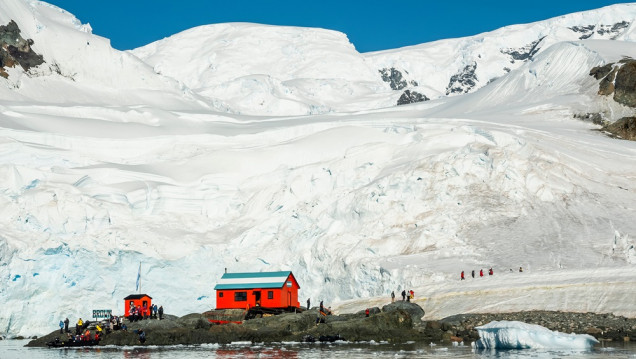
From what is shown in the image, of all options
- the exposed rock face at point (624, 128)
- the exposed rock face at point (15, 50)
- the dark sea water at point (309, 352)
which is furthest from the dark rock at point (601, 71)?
the exposed rock face at point (15, 50)

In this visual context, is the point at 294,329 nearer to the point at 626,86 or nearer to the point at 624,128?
the point at 624,128

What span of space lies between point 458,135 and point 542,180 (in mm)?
11839

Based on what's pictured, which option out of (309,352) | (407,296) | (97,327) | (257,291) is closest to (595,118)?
(407,296)

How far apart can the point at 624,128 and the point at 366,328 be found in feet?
160

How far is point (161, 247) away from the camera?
68688mm

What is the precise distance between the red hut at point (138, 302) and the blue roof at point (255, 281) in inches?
213

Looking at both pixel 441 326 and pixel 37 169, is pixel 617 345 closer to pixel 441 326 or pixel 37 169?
pixel 441 326

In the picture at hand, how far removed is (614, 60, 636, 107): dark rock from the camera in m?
93.3

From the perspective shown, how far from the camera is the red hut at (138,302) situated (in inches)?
2403

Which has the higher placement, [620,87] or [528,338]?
[620,87]

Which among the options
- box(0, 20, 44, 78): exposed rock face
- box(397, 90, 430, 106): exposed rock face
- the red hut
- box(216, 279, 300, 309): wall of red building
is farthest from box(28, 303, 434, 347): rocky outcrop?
box(397, 90, 430, 106): exposed rock face

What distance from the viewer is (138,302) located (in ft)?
200

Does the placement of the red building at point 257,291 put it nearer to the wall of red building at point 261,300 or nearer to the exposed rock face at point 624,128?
the wall of red building at point 261,300

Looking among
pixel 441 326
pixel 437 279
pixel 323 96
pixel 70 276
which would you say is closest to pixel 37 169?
pixel 70 276
